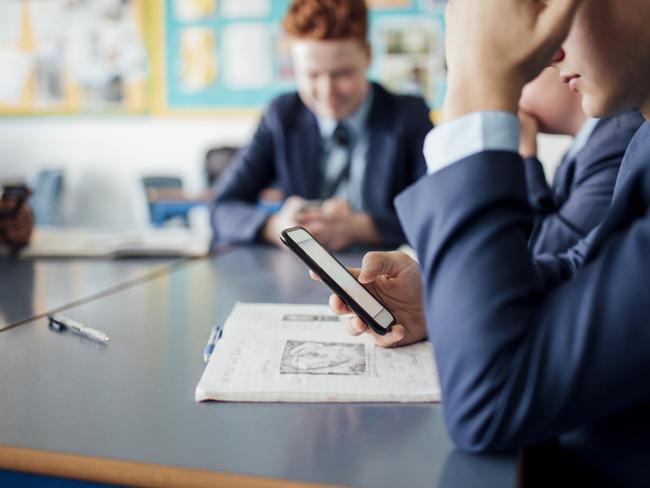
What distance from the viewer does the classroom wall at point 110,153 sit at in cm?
427

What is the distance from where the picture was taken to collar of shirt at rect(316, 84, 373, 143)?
196 cm

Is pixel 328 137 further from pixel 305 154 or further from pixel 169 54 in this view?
pixel 169 54

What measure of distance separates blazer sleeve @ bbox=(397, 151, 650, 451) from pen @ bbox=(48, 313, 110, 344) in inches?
19.2

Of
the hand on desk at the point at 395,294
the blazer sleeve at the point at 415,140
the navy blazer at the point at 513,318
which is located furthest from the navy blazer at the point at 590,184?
the blazer sleeve at the point at 415,140

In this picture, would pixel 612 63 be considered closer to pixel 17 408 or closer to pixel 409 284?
pixel 409 284

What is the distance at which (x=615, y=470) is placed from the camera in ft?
1.93

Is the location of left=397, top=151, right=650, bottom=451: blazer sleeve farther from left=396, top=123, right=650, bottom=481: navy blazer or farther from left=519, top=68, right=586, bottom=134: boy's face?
left=519, top=68, right=586, bottom=134: boy's face

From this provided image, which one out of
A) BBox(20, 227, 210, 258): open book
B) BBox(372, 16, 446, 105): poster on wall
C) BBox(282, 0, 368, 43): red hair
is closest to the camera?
BBox(20, 227, 210, 258): open book

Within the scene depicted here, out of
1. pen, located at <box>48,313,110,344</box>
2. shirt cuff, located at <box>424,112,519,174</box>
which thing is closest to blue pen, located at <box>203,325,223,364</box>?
pen, located at <box>48,313,110,344</box>

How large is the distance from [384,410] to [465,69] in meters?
0.31

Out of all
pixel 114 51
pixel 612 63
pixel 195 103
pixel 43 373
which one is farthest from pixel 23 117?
pixel 612 63

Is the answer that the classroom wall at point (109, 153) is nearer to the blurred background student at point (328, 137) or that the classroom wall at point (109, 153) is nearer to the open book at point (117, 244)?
the blurred background student at point (328, 137)

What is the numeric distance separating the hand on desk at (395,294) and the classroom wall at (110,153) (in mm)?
3452

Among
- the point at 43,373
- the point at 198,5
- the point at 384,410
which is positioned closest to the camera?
the point at 384,410
